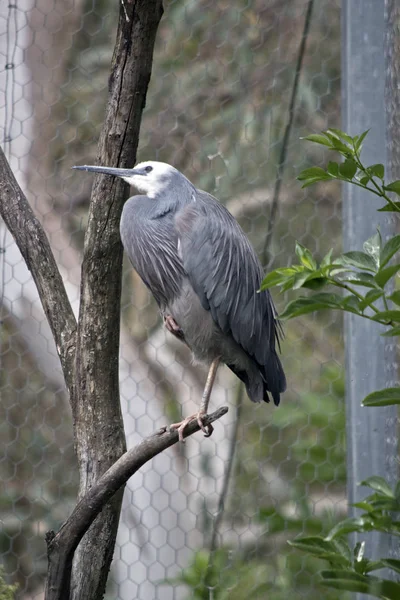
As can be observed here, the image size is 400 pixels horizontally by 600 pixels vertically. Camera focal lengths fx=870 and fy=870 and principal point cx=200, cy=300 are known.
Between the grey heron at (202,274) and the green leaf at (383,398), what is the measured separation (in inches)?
28.0

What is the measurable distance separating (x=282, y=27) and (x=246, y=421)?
1.08 metres

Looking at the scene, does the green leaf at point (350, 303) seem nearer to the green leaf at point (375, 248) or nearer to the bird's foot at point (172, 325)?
the green leaf at point (375, 248)

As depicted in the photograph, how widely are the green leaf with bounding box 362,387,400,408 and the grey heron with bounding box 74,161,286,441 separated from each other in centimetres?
71

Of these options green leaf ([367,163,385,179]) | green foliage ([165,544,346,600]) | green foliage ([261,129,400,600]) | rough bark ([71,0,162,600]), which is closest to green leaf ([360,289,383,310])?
green foliage ([261,129,400,600])

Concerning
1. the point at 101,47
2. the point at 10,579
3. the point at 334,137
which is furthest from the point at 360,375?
the point at 101,47

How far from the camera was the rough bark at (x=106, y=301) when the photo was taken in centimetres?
105

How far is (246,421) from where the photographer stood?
2344 mm

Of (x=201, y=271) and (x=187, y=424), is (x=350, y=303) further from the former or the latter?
(x=201, y=271)

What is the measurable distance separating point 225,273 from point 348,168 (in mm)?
733

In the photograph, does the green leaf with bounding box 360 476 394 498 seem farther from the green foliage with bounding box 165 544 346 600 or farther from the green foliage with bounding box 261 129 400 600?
the green foliage with bounding box 165 544 346 600

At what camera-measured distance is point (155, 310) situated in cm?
252

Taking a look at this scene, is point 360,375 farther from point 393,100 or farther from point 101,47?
point 101,47

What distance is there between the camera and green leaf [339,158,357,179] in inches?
22.5

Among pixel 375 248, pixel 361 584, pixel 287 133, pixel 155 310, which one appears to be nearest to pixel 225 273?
pixel 287 133
